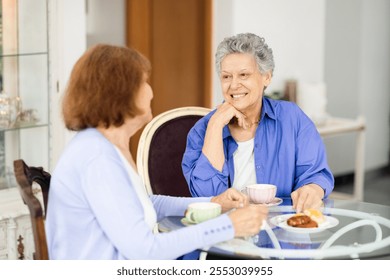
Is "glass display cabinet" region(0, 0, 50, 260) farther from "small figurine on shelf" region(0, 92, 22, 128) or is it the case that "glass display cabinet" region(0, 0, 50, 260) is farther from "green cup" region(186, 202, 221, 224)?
"green cup" region(186, 202, 221, 224)

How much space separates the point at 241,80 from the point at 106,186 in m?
0.85

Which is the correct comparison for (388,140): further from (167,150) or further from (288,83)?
(167,150)

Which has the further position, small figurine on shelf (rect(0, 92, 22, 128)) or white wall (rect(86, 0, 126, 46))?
white wall (rect(86, 0, 126, 46))

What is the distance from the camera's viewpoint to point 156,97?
4.11m

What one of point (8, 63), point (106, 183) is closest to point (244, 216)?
point (106, 183)

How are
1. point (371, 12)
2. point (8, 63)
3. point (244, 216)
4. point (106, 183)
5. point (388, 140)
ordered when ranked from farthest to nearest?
point (388, 140) → point (371, 12) → point (8, 63) → point (244, 216) → point (106, 183)

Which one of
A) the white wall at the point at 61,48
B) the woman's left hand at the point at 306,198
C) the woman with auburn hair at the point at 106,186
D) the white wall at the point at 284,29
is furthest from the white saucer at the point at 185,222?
the white wall at the point at 284,29

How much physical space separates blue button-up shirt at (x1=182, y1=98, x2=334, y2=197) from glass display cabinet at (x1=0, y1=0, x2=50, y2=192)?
1.05m

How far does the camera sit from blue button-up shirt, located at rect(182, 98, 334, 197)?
7.14ft

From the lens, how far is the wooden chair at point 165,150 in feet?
7.70

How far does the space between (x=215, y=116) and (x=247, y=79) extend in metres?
0.16

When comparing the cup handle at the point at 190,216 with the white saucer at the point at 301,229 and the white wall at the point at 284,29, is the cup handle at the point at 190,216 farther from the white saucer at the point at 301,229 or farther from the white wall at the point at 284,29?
the white wall at the point at 284,29

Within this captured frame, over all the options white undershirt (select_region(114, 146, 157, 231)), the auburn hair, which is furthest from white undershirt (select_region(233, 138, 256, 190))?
the auburn hair

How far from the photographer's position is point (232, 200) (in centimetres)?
186
